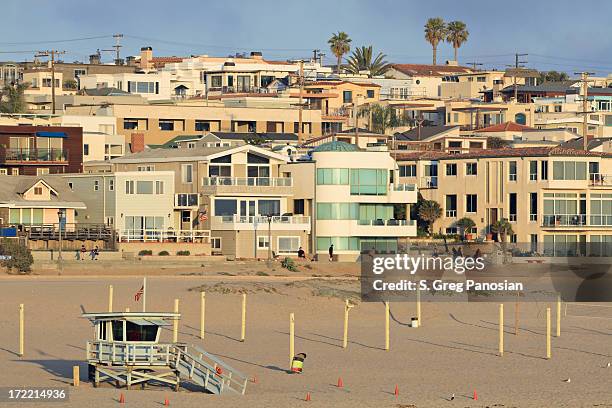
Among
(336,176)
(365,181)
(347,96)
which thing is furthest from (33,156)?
(347,96)

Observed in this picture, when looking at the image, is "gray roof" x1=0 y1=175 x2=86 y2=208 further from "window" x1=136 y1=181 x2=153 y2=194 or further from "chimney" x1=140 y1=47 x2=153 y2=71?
"chimney" x1=140 y1=47 x2=153 y2=71

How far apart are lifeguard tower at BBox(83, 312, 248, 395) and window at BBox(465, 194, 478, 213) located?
209 ft

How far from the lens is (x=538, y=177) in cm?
10144

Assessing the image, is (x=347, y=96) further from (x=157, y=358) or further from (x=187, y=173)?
Result: (x=157, y=358)

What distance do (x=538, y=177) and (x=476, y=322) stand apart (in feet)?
136

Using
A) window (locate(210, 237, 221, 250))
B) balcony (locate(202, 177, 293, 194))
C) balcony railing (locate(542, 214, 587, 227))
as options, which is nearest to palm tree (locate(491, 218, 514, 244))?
balcony railing (locate(542, 214, 587, 227))

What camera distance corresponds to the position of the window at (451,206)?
347 ft

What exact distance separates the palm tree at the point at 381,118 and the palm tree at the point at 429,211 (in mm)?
44043

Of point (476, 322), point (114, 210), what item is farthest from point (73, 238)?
point (476, 322)

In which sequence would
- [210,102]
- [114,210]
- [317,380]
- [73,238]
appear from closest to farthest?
[317,380] < [73,238] < [114,210] < [210,102]

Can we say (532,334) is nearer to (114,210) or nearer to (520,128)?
(114,210)

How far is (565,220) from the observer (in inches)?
3962

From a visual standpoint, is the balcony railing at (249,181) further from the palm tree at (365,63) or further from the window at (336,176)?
the palm tree at (365,63)
